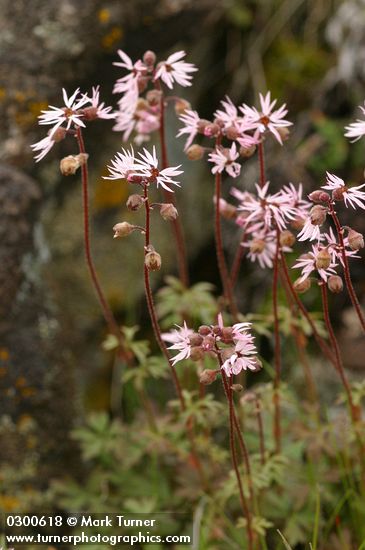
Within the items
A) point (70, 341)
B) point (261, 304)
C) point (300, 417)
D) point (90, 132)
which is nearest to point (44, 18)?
point (90, 132)

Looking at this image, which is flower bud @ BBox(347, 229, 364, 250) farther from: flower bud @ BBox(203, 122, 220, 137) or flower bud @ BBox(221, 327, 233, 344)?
flower bud @ BBox(203, 122, 220, 137)

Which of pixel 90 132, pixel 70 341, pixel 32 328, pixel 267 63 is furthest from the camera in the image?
pixel 267 63

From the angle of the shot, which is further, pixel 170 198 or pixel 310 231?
pixel 170 198

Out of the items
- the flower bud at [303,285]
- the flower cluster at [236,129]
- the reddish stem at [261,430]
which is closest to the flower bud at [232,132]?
the flower cluster at [236,129]

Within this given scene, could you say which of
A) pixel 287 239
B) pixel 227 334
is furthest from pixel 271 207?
pixel 227 334

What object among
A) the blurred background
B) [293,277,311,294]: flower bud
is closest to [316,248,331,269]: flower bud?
[293,277,311,294]: flower bud

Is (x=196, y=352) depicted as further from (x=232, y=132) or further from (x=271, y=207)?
(x=232, y=132)

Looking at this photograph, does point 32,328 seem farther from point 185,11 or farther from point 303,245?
point 185,11
